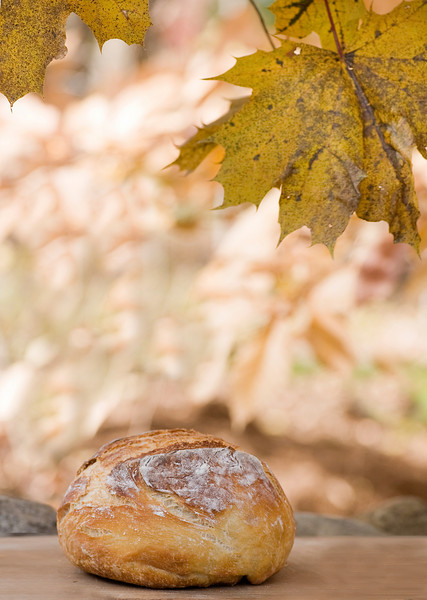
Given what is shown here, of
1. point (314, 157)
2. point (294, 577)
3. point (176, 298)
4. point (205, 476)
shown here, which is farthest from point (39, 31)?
point (176, 298)

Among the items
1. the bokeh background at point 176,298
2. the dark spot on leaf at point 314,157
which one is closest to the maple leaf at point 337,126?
the dark spot on leaf at point 314,157

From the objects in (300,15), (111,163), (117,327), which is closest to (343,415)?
(117,327)

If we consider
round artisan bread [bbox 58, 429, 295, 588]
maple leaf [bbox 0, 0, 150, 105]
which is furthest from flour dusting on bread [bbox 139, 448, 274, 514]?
maple leaf [bbox 0, 0, 150, 105]

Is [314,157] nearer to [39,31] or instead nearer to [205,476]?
[39,31]

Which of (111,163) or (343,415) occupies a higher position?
(111,163)

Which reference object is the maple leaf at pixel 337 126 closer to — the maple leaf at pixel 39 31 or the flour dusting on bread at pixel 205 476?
the maple leaf at pixel 39 31

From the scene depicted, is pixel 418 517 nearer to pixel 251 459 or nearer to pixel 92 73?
pixel 251 459
